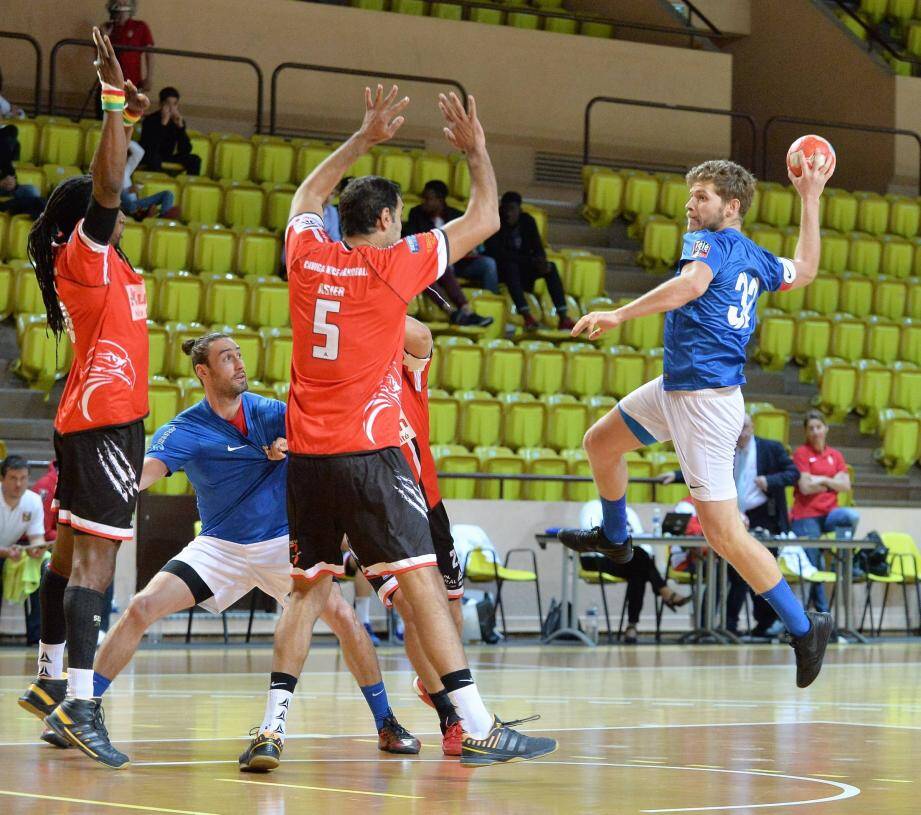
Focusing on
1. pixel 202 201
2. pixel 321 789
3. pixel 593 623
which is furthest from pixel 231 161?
pixel 321 789

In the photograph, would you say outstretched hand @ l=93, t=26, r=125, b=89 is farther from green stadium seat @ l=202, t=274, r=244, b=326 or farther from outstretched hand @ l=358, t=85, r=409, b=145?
green stadium seat @ l=202, t=274, r=244, b=326

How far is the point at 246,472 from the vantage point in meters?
6.17

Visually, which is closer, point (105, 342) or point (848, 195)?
point (105, 342)

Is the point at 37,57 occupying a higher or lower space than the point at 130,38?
lower

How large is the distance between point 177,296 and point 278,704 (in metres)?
9.43

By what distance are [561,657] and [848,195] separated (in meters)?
10.3

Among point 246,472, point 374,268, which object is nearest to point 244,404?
point 246,472

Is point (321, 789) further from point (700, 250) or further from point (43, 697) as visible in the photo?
point (700, 250)

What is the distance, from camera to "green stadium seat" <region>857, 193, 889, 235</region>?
19625 mm

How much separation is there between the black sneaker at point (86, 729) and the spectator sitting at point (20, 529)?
20.2 feet

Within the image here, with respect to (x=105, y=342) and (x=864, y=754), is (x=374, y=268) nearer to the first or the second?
(x=105, y=342)

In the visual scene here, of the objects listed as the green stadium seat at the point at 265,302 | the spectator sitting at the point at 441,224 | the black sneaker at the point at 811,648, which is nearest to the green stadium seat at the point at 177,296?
the green stadium seat at the point at 265,302

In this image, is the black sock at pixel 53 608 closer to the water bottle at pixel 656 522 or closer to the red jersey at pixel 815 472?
the water bottle at pixel 656 522

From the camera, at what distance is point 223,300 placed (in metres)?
14.4
